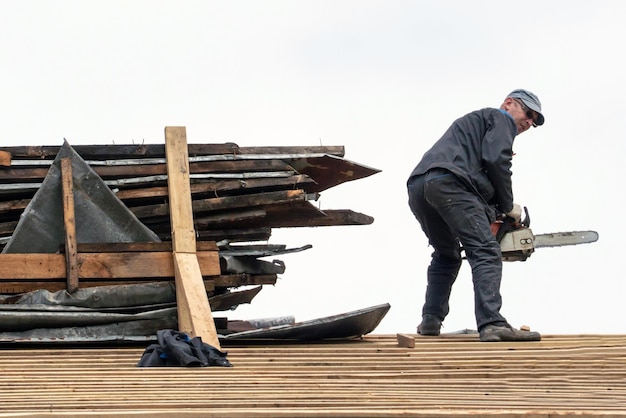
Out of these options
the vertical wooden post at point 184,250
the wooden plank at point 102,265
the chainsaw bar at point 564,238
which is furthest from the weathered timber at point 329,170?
the chainsaw bar at point 564,238

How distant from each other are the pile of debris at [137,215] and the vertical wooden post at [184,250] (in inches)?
3.3

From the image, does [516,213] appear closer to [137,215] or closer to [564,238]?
[564,238]

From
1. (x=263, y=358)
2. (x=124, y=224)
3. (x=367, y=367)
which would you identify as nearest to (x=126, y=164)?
(x=124, y=224)

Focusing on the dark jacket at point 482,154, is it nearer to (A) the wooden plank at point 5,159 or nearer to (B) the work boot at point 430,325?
(B) the work boot at point 430,325

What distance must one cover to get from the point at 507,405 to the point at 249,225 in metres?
3.82

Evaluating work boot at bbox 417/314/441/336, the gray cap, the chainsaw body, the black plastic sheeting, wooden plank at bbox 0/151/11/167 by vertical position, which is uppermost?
the gray cap

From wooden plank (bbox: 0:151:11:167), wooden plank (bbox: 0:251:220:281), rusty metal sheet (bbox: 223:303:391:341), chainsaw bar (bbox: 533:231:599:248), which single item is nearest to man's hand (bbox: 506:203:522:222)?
chainsaw bar (bbox: 533:231:599:248)

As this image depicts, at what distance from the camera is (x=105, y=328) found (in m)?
7.25

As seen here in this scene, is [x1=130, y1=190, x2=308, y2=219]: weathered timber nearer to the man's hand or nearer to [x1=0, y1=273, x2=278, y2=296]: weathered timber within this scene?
[x1=0, y1=273, x2=278, y2=296]: weathered timber

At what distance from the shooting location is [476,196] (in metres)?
7.89

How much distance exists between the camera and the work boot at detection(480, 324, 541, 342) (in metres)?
7.51

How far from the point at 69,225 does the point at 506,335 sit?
2848 millimetres

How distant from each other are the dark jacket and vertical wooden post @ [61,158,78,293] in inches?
91.4

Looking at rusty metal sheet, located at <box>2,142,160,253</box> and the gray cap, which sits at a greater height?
the gray cap
